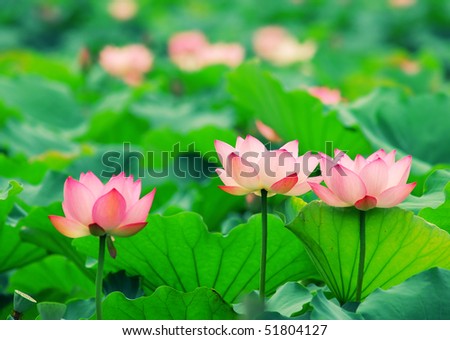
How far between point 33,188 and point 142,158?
530 millimetres

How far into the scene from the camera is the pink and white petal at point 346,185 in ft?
3.97

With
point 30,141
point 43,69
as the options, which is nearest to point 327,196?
point 30,141

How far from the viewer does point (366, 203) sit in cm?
124

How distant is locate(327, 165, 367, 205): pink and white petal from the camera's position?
3.97 feet

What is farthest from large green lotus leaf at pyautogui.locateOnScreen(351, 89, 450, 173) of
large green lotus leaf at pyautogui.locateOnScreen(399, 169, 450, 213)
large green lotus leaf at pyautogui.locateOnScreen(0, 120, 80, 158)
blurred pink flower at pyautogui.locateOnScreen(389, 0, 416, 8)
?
blurred pink flower at pyautogui.locateOnScreen(389, 0, 416, 8)

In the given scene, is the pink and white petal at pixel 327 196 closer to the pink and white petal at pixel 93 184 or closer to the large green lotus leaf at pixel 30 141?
the pink and white petal at pixel 93 184

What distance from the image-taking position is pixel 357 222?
4.24ft

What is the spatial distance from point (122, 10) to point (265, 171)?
4895 millimetres

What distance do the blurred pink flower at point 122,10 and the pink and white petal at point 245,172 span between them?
4870 millimetres

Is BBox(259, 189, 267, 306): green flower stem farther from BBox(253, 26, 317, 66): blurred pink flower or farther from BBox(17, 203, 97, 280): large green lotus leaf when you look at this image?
BBox(253, 26, 317, 66): blurred pink flower

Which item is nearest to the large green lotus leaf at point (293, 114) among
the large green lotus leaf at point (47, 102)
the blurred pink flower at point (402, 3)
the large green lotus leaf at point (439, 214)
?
the large green lotus leaf at point (439, 214)

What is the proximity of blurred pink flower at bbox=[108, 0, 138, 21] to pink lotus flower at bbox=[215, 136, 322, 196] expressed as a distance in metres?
4.82

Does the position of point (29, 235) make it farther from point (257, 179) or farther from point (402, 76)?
point (402, 76)
